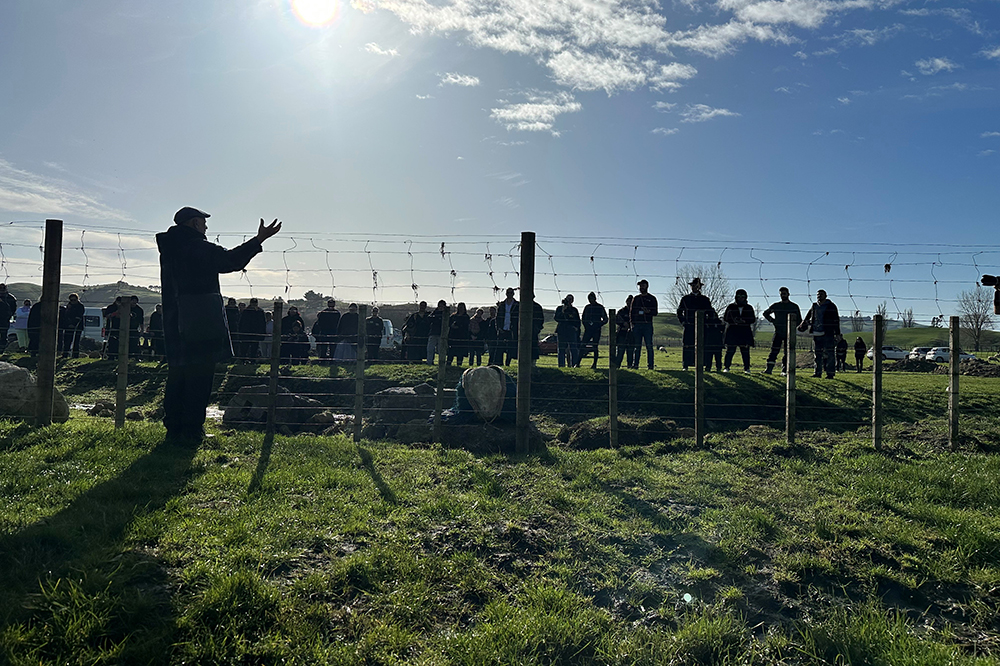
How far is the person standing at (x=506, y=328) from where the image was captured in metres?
16.1

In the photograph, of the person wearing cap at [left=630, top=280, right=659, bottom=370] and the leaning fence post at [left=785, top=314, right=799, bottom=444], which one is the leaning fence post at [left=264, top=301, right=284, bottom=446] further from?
the person wearing cap at [left=630, top=280, right=659, bottom=370]

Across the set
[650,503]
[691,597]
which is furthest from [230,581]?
[650,503]

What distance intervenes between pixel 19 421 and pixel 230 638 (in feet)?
24.4

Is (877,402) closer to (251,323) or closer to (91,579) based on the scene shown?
(91,579)

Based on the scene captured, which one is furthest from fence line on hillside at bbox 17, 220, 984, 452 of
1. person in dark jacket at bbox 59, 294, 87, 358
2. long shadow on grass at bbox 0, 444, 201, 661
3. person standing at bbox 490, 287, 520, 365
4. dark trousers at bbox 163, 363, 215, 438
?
person in dark jacket at bbox 59, 294, 87, 358

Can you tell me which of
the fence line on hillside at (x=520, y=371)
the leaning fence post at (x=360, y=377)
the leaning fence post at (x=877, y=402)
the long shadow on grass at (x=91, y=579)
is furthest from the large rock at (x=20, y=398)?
the leaning fence post at (x=877, y=402)

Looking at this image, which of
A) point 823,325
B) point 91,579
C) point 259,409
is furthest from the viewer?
point 823,325

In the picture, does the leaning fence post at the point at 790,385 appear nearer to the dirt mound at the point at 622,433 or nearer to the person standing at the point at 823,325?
the dirt mound at the point at 622,433

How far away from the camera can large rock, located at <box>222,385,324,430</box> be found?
36.5ft

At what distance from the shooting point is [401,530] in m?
5.14

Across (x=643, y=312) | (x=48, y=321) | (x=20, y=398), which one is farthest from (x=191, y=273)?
(x=643, y=312)

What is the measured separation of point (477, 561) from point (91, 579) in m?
2.48

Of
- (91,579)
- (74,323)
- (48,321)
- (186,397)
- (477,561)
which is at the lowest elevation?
(477,561)

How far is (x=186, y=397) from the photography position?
7746 mm
